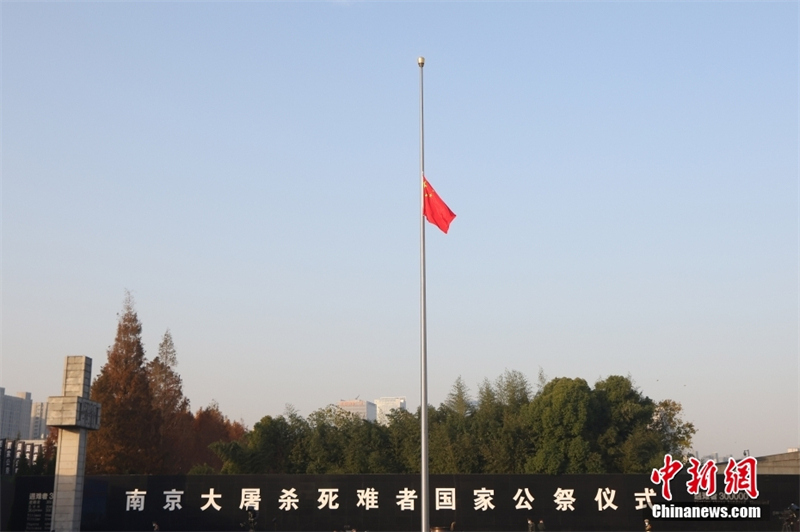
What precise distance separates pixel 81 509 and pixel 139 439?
15.6 m

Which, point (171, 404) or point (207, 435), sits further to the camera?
point (207, 435)

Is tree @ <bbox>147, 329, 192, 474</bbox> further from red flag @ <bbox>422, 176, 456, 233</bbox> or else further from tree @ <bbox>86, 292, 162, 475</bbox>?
red flag @ <bbox>422, 176, 456, 233</bbox>

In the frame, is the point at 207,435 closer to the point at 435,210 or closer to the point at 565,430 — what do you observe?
the point at 565,430

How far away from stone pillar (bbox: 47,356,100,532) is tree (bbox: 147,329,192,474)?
791 inches

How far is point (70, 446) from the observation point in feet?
92.1

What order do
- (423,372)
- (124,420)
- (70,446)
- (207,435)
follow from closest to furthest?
(423,372) < (70,446) < (124,420) < (207,435)

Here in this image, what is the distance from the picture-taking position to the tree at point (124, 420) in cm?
4338

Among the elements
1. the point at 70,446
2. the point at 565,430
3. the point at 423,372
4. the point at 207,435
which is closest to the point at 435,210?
the point at 423,372

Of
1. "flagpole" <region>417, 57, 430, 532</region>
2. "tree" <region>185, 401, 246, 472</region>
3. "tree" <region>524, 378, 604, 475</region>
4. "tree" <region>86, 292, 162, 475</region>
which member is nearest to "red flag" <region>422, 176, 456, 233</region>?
"flagpole" <region>417, 57, 430, 532</region>

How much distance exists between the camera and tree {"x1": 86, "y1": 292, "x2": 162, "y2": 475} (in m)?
43.4

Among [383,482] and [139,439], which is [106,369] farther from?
[383,482]

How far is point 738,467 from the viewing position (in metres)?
27.7

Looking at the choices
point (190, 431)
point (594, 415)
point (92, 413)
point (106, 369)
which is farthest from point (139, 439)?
point (594, 415)

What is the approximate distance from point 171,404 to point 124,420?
6606mm
